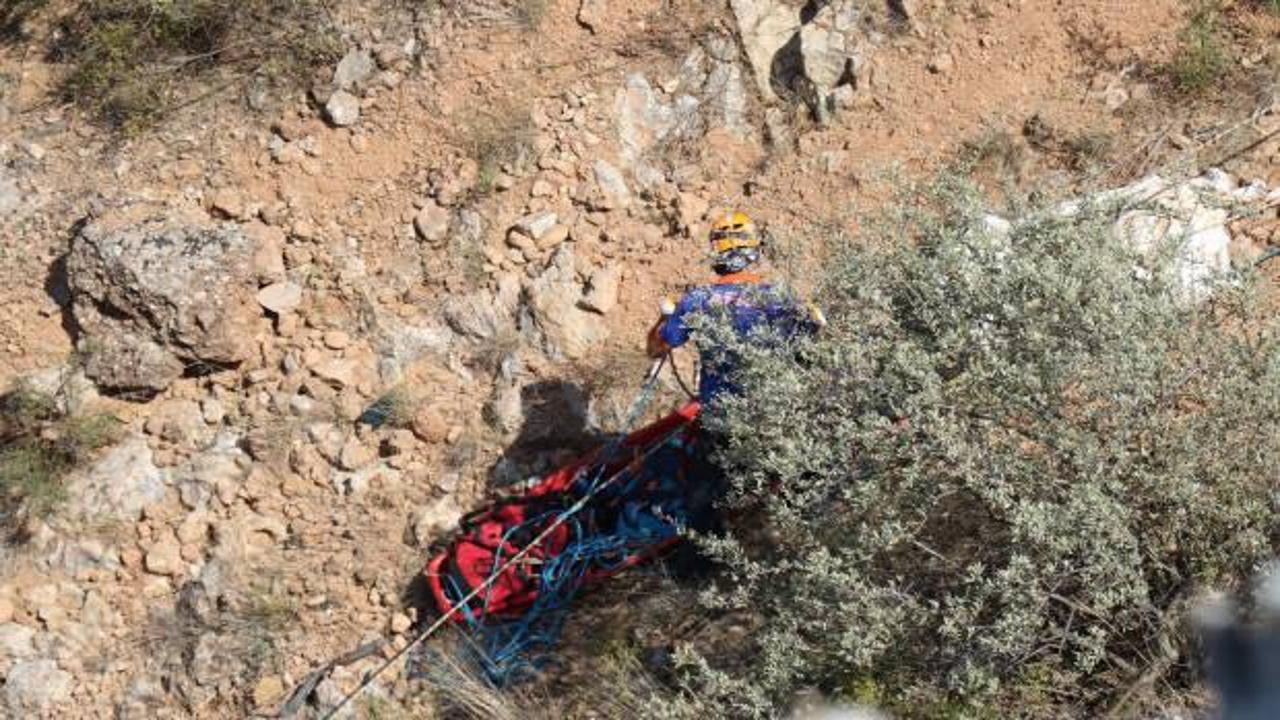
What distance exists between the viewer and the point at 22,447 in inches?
252

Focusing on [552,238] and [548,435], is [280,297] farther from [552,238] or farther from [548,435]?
[548,435]

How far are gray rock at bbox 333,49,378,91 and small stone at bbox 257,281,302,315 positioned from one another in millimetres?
1185

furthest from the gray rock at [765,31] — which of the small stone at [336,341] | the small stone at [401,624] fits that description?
the small stone at [401,624]

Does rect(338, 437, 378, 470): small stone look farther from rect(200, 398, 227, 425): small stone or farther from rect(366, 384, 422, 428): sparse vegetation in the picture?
rect(200, 398, 227, 425): small stone

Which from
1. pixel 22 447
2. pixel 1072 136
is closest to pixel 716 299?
pixel 1072 136

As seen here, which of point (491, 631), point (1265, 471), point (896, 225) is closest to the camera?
point (1265, 471)

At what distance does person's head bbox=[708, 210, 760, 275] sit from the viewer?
5070 mm

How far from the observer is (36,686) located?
5965 mm

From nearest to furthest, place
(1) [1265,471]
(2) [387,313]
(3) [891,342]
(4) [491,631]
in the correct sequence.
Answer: (1) [1265,471] → (3) [891,342] → (4) [491,631] → (2) [387,313]

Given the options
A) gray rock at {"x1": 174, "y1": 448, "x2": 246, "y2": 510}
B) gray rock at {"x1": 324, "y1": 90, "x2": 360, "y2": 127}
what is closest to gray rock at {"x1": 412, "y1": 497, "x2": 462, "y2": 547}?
gray rock at {"x1": 174, "y1": 448, "x2": 246, "y2": 510}

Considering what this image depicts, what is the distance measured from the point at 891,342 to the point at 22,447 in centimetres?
436

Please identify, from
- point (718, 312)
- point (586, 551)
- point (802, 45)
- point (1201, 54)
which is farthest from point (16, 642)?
point (1201, 54)

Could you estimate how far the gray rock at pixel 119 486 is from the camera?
248 inches

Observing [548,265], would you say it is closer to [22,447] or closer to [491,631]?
[491,631]
